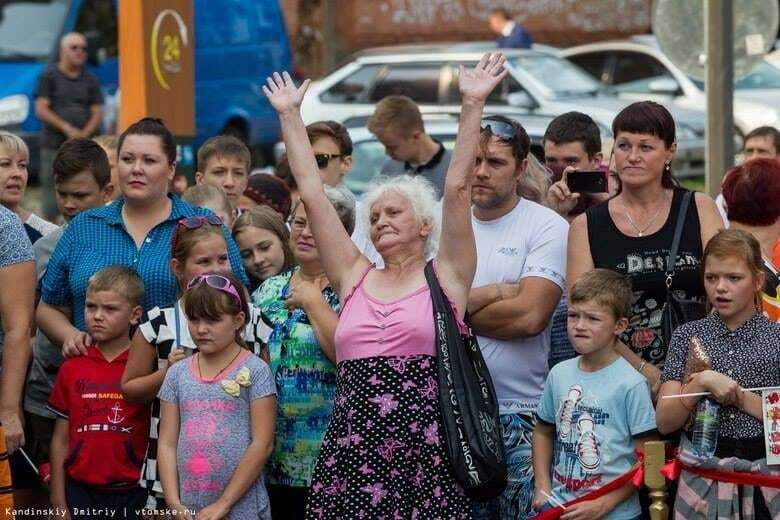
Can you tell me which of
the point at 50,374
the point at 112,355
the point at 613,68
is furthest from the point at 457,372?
the point at 613,68

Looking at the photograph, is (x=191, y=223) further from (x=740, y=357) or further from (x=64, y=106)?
(x=64, y=106)

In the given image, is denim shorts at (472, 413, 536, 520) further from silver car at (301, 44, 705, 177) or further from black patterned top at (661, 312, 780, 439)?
silver car at (301, 44, 705, 177)

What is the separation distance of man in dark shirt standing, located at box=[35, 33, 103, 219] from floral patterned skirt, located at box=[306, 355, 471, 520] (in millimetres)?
11069

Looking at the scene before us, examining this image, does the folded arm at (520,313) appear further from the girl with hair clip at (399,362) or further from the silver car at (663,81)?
the silver car at (663,81)

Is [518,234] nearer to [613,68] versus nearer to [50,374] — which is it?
[50,374]

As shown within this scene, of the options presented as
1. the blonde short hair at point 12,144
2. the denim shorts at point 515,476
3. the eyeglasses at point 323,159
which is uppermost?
the blonde short hair at point 12,144

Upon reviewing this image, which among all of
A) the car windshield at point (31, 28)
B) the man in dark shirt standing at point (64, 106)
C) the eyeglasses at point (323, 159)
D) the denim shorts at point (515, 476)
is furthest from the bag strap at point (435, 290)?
the car windshield at point (31, 28)

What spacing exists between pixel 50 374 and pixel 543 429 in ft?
7.83

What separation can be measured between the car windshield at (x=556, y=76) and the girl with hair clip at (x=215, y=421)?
12.2m

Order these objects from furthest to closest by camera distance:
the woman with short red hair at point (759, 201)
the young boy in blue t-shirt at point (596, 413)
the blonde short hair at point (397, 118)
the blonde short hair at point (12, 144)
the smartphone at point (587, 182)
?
the blonde short hair at point (397, 118), the blonde short hair at point (12, 144), the smartphone at point (587, 182), the woman with short red hair at point (759, 201), the young boy in blue t-shirt at point (596, 413)

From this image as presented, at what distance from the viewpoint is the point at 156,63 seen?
10406mm

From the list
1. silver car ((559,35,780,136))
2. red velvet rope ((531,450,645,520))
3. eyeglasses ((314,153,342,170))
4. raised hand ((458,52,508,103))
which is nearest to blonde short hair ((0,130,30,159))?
eyeglasses ((314,153,342,170))

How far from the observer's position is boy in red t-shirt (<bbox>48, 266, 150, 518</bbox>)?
22.1 feet

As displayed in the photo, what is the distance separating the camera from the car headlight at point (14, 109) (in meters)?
18.1
